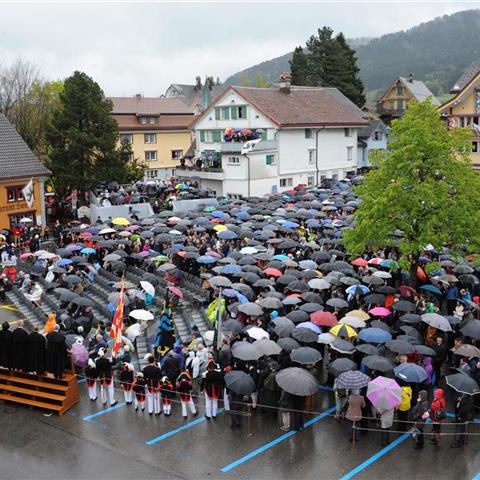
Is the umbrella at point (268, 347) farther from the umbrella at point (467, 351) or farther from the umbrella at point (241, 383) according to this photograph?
the umbrella at point (467, 351)

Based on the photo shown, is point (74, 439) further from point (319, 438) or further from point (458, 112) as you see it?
point (458, 112)

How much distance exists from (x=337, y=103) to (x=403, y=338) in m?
44.1

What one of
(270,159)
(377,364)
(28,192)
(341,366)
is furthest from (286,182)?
(377,364)

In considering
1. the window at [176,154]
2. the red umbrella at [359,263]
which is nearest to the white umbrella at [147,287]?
the red umbrella at [359,263]

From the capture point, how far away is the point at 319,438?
1273cm

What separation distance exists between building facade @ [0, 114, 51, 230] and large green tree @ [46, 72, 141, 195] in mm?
2644

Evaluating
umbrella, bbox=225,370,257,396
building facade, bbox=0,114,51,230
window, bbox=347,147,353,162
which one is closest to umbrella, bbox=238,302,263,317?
umbrella, bbox=225,370,257,396

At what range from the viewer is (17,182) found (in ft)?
115

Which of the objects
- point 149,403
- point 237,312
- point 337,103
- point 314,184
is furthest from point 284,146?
point 149,403

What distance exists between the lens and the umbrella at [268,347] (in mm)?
13713

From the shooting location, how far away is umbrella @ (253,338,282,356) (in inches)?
540

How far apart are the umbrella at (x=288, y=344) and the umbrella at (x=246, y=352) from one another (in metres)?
0.71

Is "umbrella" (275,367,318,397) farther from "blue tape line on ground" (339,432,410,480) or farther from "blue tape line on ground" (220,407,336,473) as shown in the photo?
"blue tape line on ground" (339,432,410,480)

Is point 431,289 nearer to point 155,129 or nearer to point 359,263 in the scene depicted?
point 359,263
